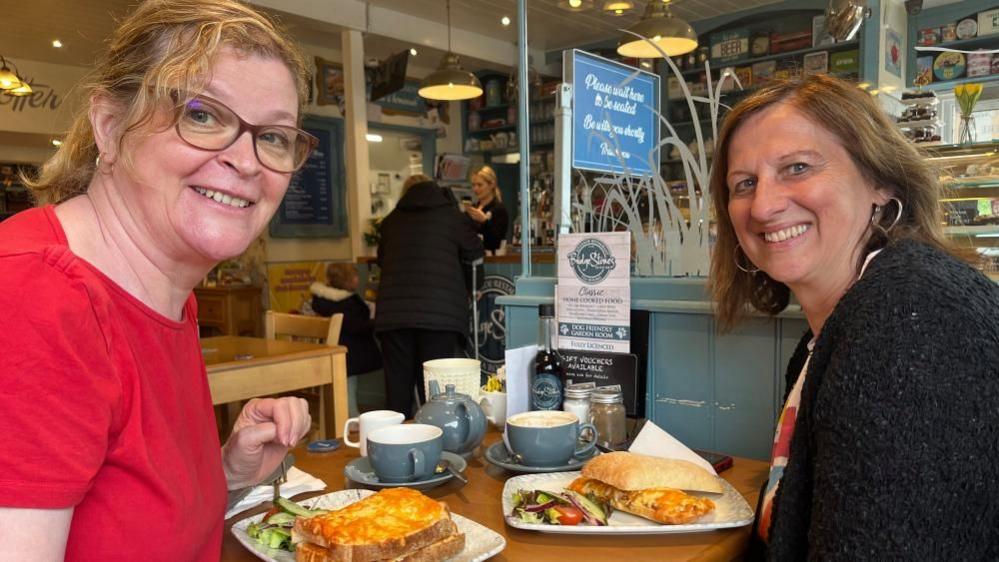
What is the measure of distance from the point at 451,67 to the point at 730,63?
2699 millimetres

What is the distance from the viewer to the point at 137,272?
2.86 feet

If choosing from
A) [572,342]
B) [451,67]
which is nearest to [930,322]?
[572,342]

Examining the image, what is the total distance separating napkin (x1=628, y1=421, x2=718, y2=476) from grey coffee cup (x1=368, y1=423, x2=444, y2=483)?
0.42m

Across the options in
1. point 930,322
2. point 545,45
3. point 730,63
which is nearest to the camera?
point 930,322

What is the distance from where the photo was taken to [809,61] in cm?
606

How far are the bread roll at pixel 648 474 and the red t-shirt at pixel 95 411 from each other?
606 mm

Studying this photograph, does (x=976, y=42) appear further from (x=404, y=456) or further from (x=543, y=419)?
(x=404, y=456)

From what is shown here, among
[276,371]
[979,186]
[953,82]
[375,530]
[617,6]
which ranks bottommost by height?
[276,371]

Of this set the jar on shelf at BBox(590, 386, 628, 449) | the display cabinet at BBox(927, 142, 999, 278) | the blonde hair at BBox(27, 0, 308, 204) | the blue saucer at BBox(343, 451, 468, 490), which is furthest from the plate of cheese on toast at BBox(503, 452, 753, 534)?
the display cabinet at BBox(927, 142, 999, 278)

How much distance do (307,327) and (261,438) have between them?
2383 mm

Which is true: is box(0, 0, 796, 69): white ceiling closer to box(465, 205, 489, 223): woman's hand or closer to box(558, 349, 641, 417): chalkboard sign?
box(465, 205, 489, 223): woman's hand

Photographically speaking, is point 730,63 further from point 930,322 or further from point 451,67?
point 930,322

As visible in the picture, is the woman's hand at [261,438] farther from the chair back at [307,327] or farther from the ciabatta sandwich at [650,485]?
the chair back at [307,327]

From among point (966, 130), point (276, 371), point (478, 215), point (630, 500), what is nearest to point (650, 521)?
point (630, 500)
